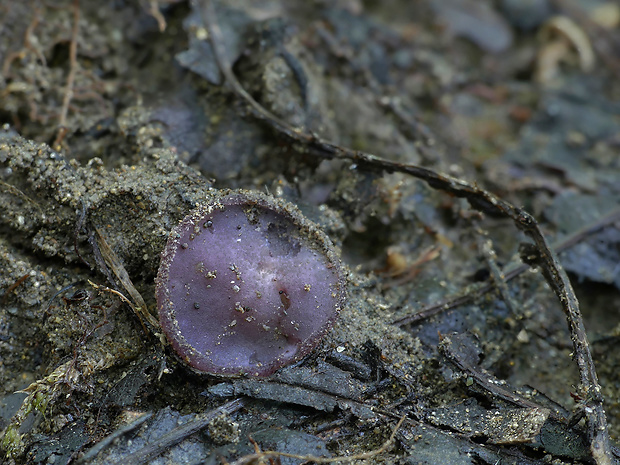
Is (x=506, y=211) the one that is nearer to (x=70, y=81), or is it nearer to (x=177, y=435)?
(x=177, y=435)

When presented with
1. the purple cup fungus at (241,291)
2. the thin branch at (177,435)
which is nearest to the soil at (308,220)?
the thin branch at (177,435)

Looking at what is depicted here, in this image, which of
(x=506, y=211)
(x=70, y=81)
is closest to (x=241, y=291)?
(x=506, y=211)

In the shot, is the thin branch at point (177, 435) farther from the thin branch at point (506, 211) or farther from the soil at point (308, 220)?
the thin branch at point (506, 211)

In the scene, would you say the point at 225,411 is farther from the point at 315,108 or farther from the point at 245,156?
the point at 315,108

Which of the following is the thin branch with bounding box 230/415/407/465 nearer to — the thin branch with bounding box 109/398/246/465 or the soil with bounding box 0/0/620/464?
the soil with bounding box 0/0/620/464

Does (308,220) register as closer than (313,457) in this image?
No

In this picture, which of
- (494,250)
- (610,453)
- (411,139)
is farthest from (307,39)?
(610,453)
